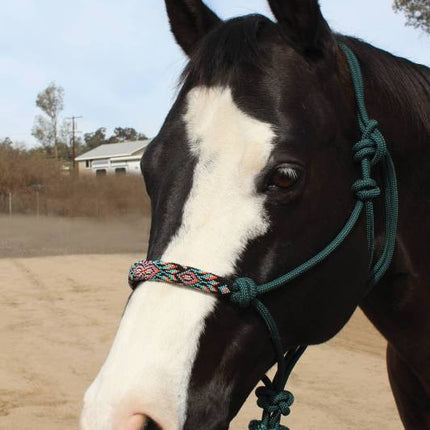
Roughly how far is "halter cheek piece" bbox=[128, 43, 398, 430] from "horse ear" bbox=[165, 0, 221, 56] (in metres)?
0.46

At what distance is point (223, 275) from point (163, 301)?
16 cm

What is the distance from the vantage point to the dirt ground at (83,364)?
460 cm

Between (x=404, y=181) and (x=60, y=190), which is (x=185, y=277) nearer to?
(x=404, y=181)

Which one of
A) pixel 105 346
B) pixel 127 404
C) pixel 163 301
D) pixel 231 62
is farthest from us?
pixel 105 346

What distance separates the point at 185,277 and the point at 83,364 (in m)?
5.05

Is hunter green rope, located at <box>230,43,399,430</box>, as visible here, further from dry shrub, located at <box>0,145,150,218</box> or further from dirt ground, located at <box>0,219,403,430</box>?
dry shrub, located at <box>0,145,150,218</box>

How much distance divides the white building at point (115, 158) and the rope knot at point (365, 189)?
40.1 metres

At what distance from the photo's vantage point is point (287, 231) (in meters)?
1.50

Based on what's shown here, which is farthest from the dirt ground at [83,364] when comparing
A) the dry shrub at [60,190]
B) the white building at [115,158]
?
the white building at [115,158]

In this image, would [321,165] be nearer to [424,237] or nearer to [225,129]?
[225,129]

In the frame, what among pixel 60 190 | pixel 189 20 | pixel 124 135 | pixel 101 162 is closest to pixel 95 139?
pixel 124 135

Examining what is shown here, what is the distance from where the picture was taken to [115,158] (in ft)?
152

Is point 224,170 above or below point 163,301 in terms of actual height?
above

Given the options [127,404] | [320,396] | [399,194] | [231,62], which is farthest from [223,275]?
[320,396]
